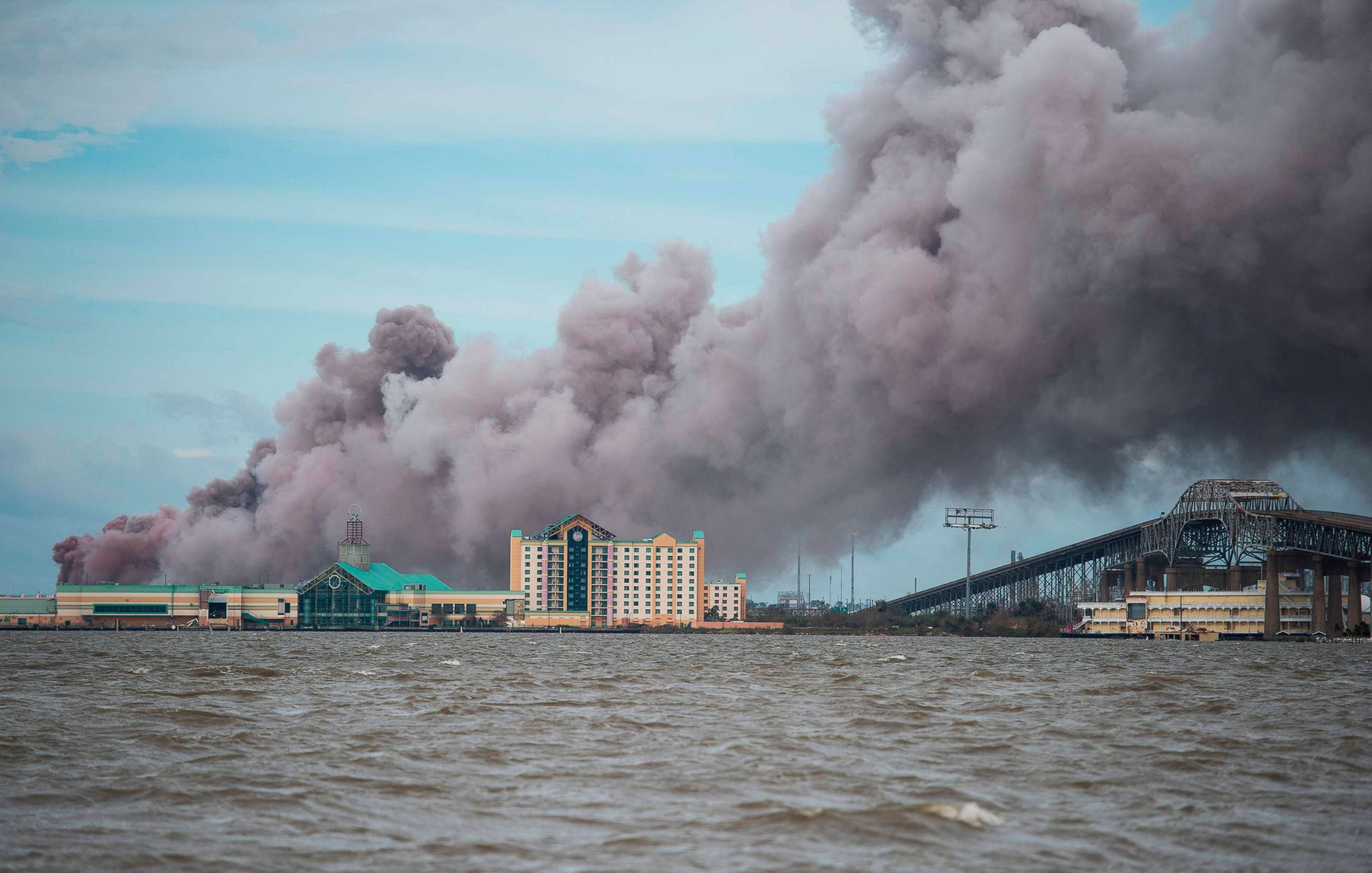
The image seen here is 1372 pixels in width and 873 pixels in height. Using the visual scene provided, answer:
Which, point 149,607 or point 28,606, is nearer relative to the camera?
point 149,607

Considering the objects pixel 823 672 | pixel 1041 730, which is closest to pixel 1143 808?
pixel 1041 730

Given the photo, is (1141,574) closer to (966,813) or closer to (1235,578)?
(1235,578)

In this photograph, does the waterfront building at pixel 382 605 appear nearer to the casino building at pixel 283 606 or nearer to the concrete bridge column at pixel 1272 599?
the casino building at pixel 283 606

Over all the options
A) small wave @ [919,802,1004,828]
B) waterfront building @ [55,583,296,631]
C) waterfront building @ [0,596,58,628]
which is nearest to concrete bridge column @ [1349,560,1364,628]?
small wave @ [919,802,1004,828]

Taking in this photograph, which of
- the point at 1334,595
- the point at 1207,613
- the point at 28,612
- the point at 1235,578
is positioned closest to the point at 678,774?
the point at 1334,595

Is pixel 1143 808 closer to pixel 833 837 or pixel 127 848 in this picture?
pixel 833 837

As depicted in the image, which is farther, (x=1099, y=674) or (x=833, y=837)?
(x=1099, y=674)
